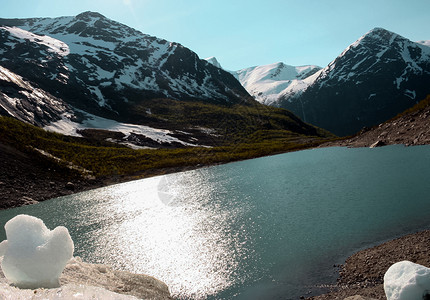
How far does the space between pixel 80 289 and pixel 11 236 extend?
4.43m

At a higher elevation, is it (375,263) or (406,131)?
(406,131)

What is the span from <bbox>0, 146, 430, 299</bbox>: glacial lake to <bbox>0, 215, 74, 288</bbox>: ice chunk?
13.0 meters

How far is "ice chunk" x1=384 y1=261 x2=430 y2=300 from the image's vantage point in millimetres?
10906

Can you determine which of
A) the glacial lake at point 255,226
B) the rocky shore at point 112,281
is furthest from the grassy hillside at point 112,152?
the rocky shore at point 112,281

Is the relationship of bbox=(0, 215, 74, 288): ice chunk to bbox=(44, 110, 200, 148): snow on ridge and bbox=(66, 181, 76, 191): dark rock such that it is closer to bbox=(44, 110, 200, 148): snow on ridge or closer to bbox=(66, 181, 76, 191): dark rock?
bbox=(66, 181, 76, 191): dark rock

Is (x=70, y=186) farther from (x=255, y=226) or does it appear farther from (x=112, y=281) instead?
(x=112, y=281)

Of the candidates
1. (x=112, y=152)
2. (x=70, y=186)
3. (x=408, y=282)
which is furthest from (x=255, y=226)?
(x=112, y=152)

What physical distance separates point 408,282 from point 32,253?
1498 cm

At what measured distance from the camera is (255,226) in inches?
1366

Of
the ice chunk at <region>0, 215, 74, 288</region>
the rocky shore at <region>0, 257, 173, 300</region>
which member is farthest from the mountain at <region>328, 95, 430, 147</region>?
the ice chunk at <region>0, 215, 74, 288</region>

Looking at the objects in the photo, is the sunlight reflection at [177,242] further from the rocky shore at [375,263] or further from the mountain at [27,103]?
the mountain at [27,103]

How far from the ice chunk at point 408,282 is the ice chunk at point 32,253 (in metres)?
13.9

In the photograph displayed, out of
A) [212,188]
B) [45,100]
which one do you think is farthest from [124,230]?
[45,100]

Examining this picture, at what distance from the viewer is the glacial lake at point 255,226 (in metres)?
22.8
